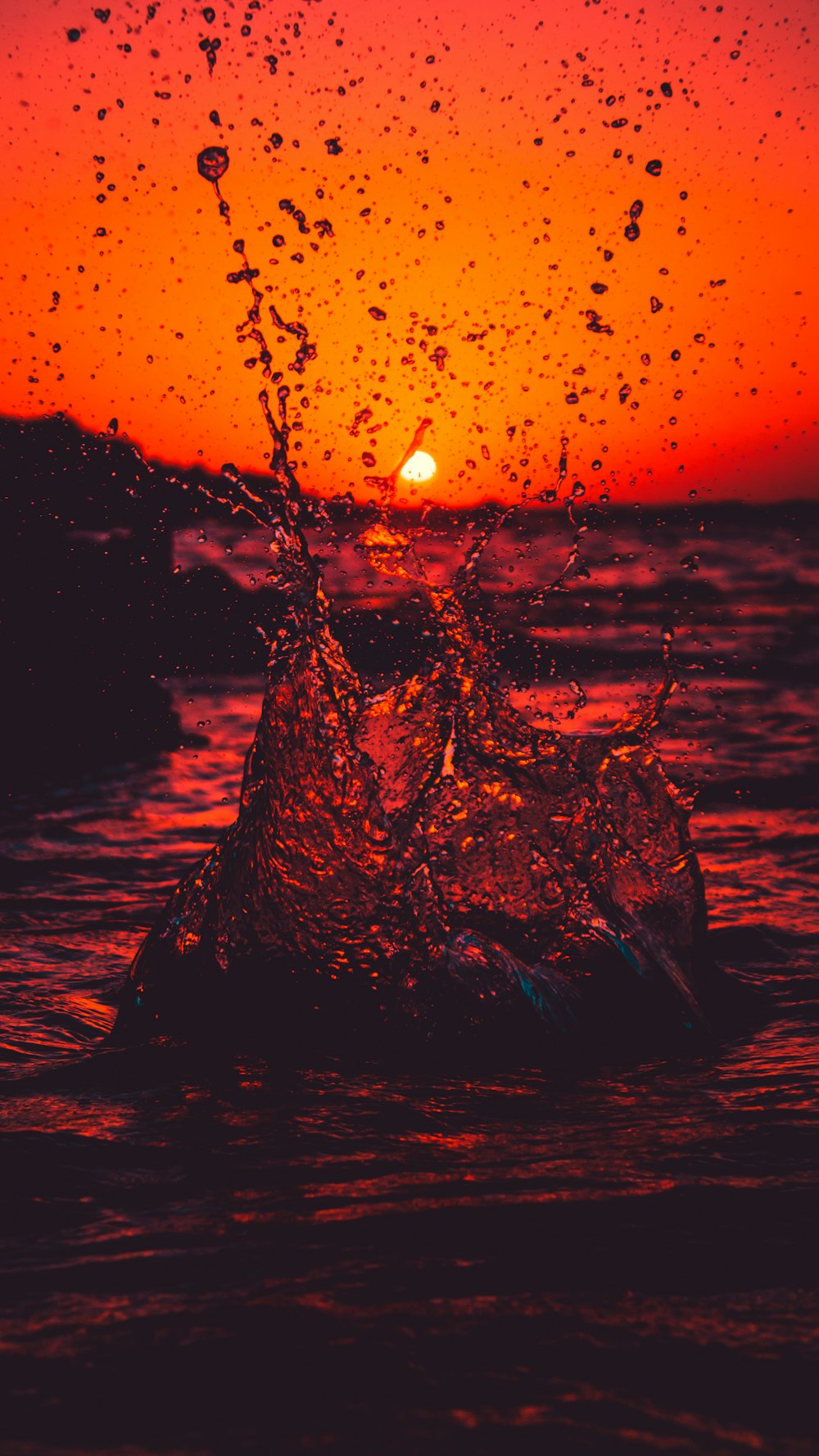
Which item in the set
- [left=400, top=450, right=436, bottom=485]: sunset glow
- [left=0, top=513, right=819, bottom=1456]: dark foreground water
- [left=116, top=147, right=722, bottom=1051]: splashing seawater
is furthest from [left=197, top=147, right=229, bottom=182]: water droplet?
[left=0, top=513, right=819, bottom=1456]: dark foreground water

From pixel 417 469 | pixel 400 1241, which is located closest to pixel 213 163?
pixel 417 469

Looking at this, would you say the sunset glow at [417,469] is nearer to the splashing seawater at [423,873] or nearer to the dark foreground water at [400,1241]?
the splashing seawater at [423,873]

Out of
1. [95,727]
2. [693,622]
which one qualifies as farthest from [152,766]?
[693,622]

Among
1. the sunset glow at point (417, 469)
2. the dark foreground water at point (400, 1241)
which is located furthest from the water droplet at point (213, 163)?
the dark foreground water at point (400, 1241)

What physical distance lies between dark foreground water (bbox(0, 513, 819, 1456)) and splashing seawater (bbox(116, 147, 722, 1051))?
0.83 ft

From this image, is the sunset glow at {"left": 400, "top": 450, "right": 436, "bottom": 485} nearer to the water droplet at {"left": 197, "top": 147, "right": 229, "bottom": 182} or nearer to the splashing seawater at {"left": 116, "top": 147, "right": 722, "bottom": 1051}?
the splashing seawater at {"left": 116, "top": 147, "right": 722, "bottom": 1051}

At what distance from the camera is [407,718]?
4.52 metres

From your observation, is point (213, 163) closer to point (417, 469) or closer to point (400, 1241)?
point (417, 469)

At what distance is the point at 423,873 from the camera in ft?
12.1

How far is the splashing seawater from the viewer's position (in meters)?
3.48

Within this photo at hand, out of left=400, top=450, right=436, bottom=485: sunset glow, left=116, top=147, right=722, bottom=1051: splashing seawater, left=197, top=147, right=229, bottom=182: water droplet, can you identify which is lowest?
left=116, top=147, right=722, bottom=1051: splashing seawater

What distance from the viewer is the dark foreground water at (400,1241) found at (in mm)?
1732

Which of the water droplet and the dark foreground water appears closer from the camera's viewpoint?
the dark foreground water

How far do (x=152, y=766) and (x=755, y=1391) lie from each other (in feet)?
20.9
